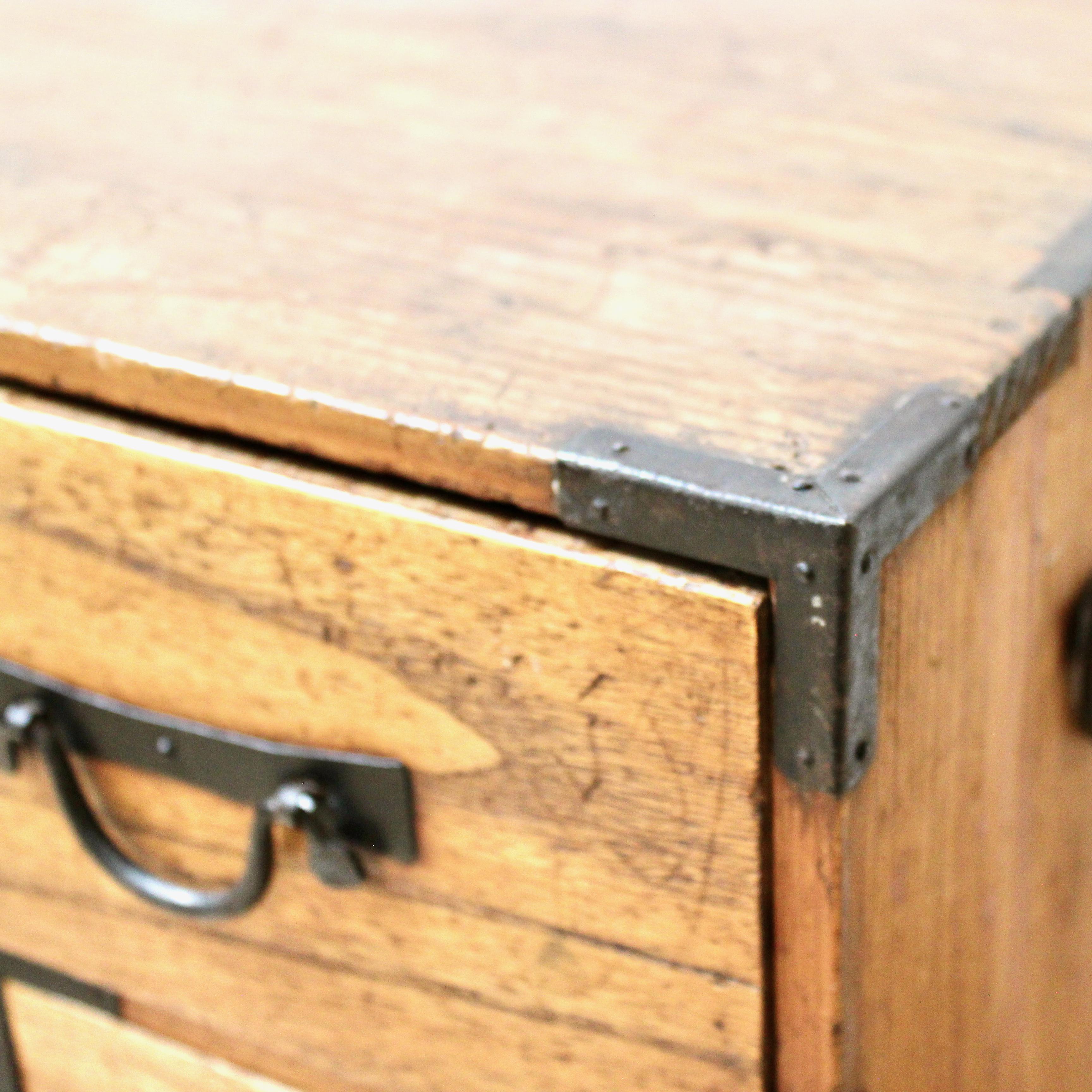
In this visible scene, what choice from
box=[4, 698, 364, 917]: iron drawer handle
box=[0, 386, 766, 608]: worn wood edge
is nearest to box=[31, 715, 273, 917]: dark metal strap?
box=[4, 698, 364, 917]: iron drawer handle

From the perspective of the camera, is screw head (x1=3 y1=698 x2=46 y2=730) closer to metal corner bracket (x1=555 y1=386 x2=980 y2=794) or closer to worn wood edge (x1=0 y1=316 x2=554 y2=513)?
worn wood edge (x1=0 y1=316 x2=554 y2=513)

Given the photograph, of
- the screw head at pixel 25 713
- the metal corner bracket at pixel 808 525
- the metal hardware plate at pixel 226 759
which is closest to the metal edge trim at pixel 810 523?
the metal corner bracket at pixel 808 525

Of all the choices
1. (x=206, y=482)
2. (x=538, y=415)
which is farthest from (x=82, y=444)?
(x=538, y=415)

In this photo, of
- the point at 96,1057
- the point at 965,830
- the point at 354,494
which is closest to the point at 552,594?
the point at 354,494

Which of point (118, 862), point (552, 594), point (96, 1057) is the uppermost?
point (552, 594)

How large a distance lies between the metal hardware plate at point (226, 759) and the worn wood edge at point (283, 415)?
0.31 ft

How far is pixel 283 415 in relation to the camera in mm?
464

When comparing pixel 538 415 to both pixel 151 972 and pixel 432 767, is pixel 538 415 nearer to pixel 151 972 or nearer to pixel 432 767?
pixel 432 767

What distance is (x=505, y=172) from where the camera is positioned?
23.6 inches

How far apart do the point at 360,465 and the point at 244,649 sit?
0.25 feet

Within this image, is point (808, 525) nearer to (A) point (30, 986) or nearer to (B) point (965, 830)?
(B) point (965, 830)

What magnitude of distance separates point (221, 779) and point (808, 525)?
23 centimetres

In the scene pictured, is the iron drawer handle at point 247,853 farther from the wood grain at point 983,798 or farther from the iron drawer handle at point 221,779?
the wood grain at point 983,798

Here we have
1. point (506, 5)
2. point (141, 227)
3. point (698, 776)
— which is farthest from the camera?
point (506, 5)
